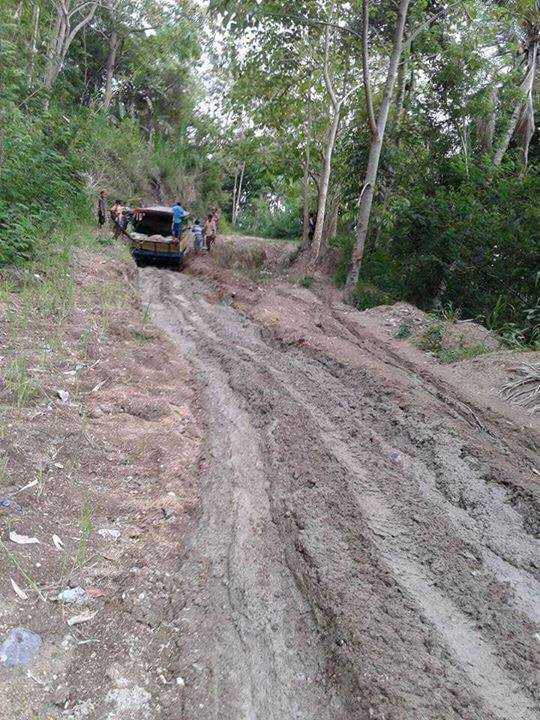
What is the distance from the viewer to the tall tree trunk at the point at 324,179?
1371 centimetres

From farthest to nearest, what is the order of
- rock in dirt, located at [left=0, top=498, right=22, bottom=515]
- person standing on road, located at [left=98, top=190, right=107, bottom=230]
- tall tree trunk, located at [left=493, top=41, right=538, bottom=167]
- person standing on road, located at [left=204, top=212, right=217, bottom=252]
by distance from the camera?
1. person standing on road, located at [left=204, top=212, right=217, bottom=252]
2. person standing on road, located at [left=98, top=190, right=107, bottom=230]
3. tall tree trunk, located at [left=493, top=41, right=538, bottom=167]
4. rock in dirt, located at [left=0, top=498, right=22, bottom=515]

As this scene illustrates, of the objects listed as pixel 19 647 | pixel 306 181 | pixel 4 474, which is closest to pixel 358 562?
pixel 19 647

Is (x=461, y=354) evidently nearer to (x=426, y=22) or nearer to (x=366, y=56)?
(x=366, y=56)

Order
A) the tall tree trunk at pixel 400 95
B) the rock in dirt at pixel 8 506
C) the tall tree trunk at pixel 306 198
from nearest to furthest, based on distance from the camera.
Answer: the rock in dirt at pixel 8 506
the tall tree trunk at pixel 400 95
the tall tree trunk at pixel 306 198

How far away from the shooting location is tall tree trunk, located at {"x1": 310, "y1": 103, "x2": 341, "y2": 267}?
13.7 m

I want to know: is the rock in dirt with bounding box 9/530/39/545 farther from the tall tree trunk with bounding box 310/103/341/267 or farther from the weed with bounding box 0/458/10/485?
the tall tree trunk with bounding box 310/103/341/267

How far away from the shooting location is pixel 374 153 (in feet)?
37.8

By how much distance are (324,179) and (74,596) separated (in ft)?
45.2

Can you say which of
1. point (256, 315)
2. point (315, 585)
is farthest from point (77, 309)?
point (315, 585)

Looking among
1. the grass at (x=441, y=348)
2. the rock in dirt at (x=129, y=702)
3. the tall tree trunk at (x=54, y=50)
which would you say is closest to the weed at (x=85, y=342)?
the rock in dirt at (x=129, y=702)

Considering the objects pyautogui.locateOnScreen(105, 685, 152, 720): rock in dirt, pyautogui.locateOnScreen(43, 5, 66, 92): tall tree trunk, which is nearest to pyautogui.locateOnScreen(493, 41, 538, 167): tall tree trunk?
pyautogui.locateOnScreen(43, 5, 66, 92): tall tree trunk

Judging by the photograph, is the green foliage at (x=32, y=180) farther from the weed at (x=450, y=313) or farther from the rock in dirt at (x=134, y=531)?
the weed at (x=450, y=313)

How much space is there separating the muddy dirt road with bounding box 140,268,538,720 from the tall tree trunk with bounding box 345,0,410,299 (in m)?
6.72

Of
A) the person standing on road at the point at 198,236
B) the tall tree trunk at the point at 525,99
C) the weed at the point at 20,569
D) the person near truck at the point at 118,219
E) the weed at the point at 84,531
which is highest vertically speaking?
the tall tree trunk at the point at 525,99
